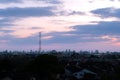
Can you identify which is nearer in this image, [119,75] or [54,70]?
[119,75]

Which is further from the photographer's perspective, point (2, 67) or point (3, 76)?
point (2, 67)

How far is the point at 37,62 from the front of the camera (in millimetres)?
43500

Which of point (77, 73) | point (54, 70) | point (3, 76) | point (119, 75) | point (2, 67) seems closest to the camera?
point (119, 75)

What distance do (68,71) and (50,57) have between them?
54.6ft

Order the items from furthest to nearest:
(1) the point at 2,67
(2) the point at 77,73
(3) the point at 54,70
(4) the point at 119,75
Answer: (2) the point at 77,73, (3) the point at 54,70, (1) the point at 2,67, (4) the point at 119,75

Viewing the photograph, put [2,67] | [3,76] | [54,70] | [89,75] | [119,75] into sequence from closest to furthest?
1. [119,75]
2. [3,76]
3. [2,67]
4. [54,70]
5. [89,75]

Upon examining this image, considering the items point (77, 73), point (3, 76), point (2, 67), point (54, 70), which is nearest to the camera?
point (3, 76)

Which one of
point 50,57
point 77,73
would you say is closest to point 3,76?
point 50,57

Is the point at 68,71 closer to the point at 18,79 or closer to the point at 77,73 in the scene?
the point at 77,73

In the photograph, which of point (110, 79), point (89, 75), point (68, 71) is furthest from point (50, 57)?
point (68, 71)

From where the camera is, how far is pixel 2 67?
4253 centimetres

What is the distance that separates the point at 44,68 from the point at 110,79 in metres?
11.3

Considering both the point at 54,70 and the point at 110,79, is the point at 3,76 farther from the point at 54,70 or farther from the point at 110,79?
the point at 110,79

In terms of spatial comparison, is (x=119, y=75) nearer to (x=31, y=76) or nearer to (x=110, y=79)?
(x=110, y=79)
